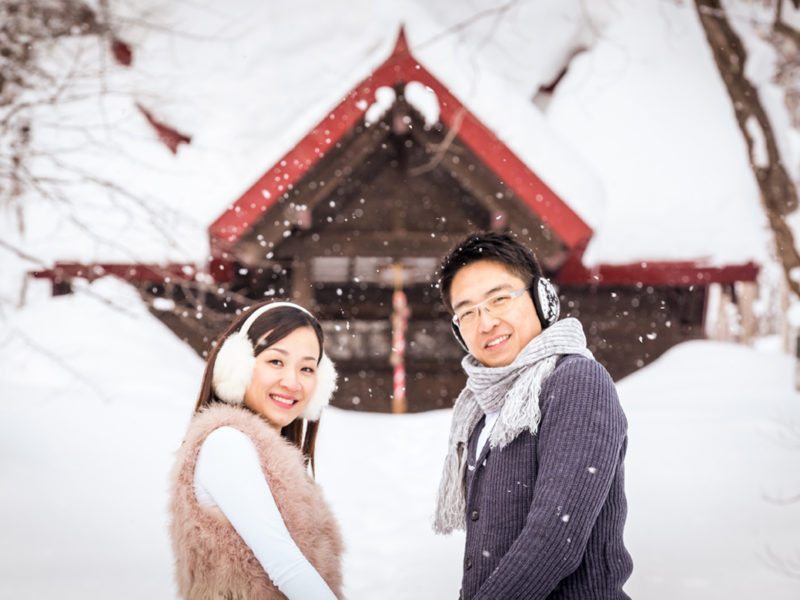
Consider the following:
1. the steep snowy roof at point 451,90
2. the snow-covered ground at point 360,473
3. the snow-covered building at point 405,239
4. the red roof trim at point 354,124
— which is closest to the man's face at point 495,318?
the snow-covered ground at point 360,473

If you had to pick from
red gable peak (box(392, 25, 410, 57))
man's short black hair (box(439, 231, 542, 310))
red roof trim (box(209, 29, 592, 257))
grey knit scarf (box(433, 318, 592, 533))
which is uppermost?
red gable peak (box(392, 25, 410, 57))

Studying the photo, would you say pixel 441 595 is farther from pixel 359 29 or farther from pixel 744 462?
pixel 359 29

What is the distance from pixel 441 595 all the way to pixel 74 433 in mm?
2838

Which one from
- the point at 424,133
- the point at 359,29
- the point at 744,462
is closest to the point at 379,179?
the point at 424,133

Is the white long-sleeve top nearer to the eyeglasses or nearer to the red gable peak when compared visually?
the eyeglasses

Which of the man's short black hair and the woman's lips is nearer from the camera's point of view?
the man's short black hair

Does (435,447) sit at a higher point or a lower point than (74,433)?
lower

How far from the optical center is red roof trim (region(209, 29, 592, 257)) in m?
5.52

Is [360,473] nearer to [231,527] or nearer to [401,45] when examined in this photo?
[401,45]

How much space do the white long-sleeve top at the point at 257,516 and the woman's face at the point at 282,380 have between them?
0.25 meters

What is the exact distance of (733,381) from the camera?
20.2ft

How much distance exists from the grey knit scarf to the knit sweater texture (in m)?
0.03

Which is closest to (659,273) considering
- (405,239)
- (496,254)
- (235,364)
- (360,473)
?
(405,239)

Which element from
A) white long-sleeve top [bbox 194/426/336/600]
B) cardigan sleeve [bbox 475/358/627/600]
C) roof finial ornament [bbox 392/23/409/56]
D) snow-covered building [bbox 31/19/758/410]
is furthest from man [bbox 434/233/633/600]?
roof finial ornament [bbox 392/23/409/56]
